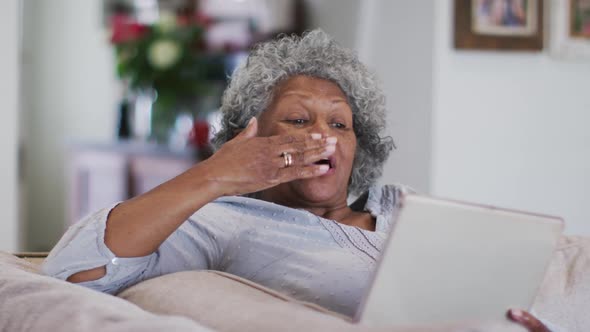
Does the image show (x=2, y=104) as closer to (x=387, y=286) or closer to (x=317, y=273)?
(x=317, y=273)

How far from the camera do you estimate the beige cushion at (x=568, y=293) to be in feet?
4.73

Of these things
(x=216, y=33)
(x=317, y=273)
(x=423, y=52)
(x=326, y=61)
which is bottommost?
(x=317, y=273)

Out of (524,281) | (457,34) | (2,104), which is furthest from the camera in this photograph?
(457,34)

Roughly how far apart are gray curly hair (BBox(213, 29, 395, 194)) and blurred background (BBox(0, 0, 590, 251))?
173 mm

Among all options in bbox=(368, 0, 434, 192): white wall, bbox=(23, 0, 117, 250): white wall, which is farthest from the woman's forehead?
bbox=(23, 0, 117, 250): white wall

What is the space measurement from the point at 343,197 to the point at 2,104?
4.59ft

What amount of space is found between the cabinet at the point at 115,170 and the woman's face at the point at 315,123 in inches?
92.5

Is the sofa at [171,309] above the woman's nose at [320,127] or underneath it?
underneath

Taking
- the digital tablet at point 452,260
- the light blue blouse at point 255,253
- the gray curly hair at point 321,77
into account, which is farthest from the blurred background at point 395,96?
the digital tablet at point 452,260

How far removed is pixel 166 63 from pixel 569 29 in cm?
239

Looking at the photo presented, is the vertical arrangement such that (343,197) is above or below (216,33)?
below

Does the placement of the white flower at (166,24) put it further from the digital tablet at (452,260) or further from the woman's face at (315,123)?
the digital tablet at (452,260)

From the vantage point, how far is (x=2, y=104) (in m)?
2.55

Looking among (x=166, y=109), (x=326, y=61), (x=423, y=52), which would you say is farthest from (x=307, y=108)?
(x=166, y=109)
